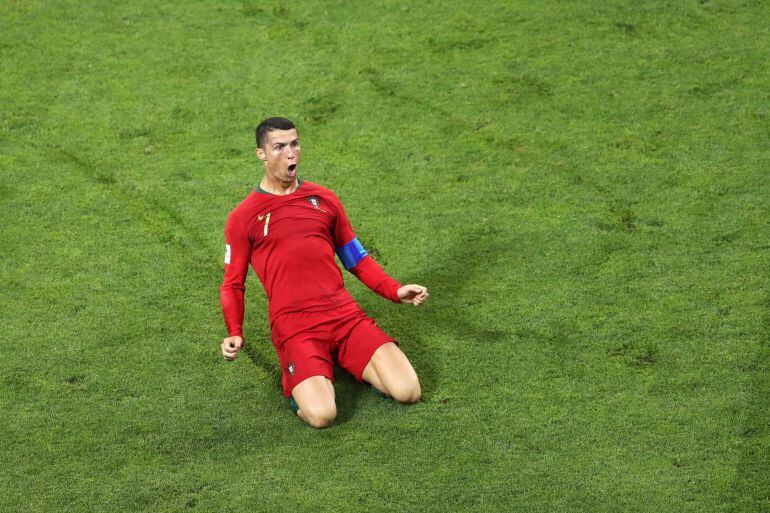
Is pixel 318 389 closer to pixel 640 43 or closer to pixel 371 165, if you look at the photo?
pixel 371 165

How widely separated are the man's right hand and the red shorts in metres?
0.27

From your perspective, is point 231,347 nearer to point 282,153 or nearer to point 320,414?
point 320,414

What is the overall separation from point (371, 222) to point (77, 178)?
1885 millimetres

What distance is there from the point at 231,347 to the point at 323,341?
466 mm

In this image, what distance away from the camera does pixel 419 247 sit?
21.4 ft

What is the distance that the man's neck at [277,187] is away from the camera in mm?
5520

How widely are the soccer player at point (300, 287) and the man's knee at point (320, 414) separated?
0.12m

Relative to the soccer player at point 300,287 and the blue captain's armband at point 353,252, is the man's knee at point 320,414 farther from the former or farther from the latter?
the blue captain's armband at point 353,252

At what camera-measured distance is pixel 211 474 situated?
4.93m

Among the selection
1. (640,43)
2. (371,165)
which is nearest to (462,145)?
(371,165)

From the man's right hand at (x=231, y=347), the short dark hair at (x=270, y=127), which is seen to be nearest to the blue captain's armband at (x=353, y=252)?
the short dark hair at (x=270, y=127)

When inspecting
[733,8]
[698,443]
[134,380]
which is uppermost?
[733,8]

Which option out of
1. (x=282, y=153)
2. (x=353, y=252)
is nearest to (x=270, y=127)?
(x=282, y=153)

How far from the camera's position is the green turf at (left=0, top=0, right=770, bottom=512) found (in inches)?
195
